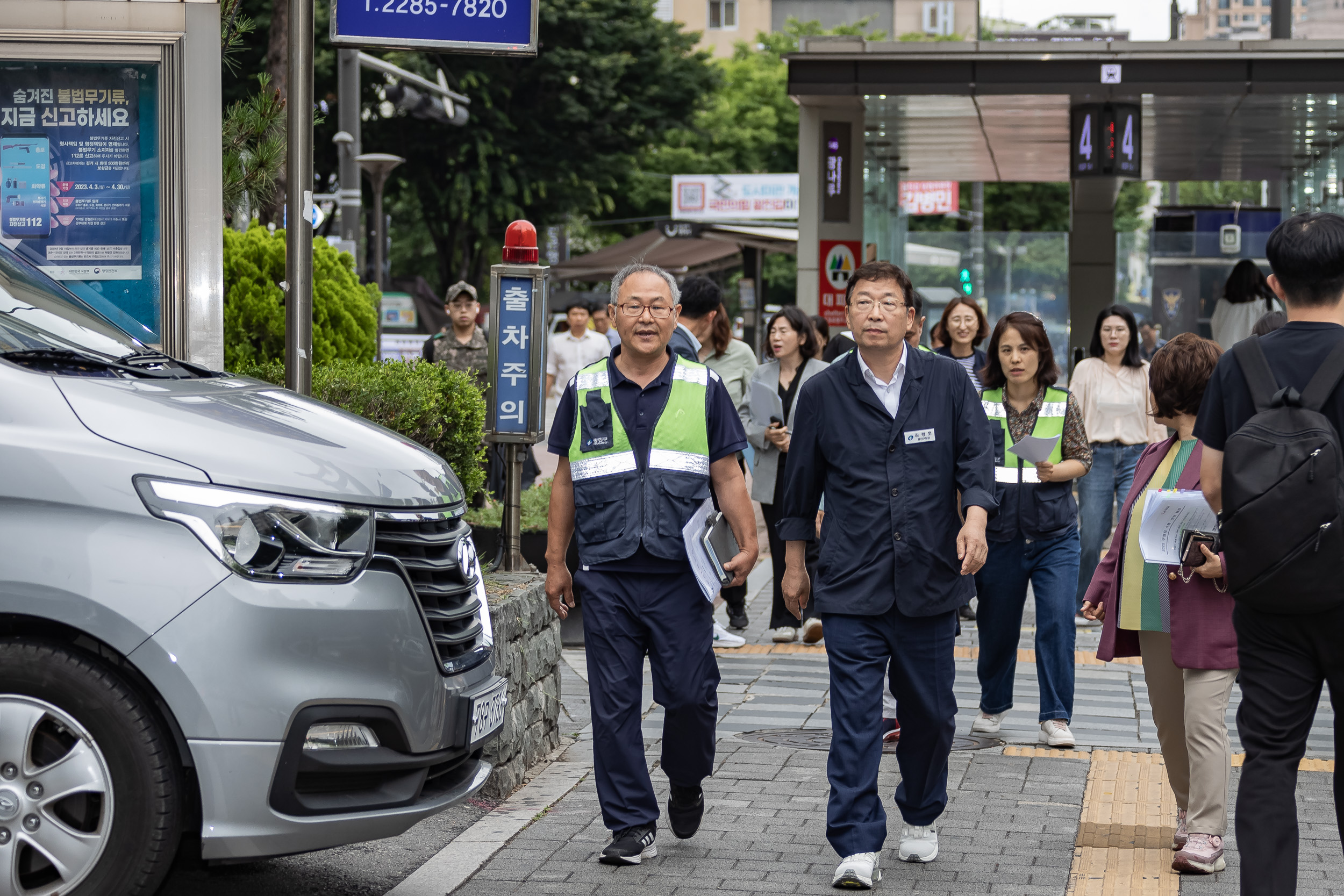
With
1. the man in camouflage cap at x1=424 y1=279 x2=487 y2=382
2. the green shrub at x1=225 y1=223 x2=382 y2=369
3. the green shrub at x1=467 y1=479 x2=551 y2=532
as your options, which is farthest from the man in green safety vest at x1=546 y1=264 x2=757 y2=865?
the man in camouflage cap at x1=424 y1=279 x2=487 y2=382

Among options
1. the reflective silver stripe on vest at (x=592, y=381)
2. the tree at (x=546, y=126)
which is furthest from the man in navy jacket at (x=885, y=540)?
the tree at (x=546, y=126)

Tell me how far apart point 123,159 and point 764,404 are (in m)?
3.86

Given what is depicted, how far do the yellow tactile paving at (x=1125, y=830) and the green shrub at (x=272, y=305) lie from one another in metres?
4.51

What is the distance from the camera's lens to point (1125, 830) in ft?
18.3

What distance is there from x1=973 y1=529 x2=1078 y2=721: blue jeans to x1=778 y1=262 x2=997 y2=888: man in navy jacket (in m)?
1.77

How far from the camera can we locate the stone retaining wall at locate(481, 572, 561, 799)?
5.84 metres

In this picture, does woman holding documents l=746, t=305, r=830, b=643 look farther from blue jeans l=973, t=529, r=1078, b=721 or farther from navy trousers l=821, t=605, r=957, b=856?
navy trousers l=821, t=605, r=957, b=856

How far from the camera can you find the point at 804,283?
15.8m

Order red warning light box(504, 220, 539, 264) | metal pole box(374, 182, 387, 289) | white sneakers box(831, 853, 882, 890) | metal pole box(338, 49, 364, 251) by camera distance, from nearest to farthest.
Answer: white sneakers box(831, 853, 882, 890)
red warning light box(504, 220, 539, 264)
metal pole box(338, 49, 364, 251)
metal pole box(374, 182, 387, 289)

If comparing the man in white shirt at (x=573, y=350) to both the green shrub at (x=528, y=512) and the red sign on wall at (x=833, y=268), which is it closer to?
the red sign on wall at (x=833, y=268)

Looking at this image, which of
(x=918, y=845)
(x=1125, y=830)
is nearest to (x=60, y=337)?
(x=918, y=845)

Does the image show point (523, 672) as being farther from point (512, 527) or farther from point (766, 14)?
point (766, 14)

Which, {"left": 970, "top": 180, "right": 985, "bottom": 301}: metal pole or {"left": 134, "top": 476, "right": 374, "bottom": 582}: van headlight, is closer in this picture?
{"left": 134, "top": 476, "right": 374, "bottom": 582}: van headlight

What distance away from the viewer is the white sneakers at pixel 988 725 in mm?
7098
